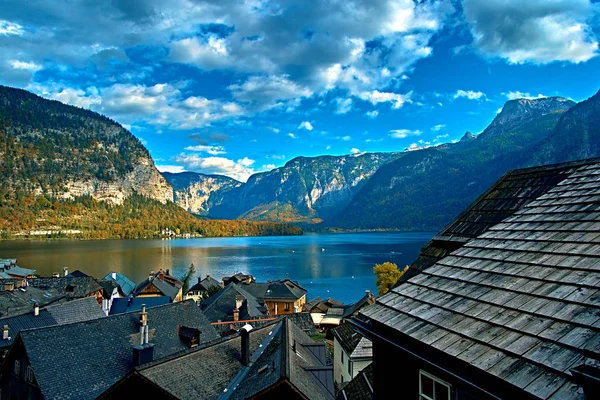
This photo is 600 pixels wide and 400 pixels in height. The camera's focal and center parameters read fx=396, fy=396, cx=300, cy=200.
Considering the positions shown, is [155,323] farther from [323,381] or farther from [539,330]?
[539,330]

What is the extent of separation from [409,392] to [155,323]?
2029 centimetres

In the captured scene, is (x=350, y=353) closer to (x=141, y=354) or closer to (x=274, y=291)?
(x=141, y=354)

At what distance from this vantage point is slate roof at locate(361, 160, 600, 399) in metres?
4.11

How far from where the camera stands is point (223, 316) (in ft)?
148

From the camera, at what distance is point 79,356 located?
1847 cm

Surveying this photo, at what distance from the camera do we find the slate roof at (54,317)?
28.9m

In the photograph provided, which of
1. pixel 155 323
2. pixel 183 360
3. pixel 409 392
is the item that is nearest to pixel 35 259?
pixel 155 323

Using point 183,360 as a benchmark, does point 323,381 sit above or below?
below

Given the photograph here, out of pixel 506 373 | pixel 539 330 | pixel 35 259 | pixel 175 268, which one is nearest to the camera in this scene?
pixel 506 373

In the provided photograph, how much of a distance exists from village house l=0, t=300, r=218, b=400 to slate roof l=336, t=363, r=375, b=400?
28.6ft

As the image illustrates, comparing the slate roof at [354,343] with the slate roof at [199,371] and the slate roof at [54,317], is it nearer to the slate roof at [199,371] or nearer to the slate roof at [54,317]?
the slate roof at [199,371]

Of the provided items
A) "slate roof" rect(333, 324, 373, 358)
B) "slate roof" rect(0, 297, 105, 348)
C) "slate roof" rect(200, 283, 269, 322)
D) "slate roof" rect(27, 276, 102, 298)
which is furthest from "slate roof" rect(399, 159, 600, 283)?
"slate roof" rect(27, 276, 102, 298)

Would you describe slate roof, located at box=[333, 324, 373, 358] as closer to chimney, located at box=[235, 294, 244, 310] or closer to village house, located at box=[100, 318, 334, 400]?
village house, located at box=[100, 318, 334, 400]

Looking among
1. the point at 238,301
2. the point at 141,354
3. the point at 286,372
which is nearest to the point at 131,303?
the point at 238,301
